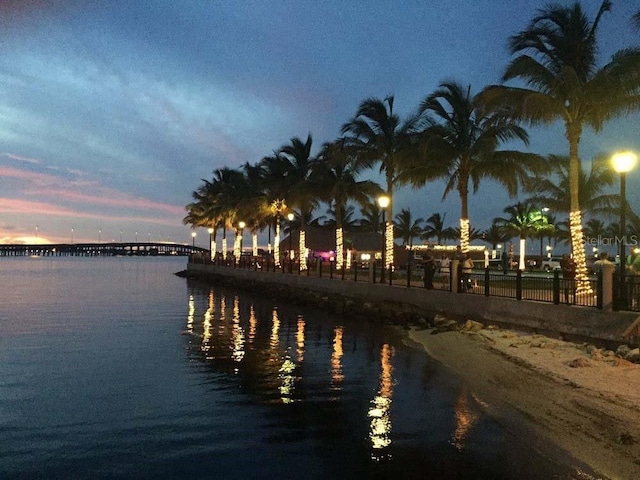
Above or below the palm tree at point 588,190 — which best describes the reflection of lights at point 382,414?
below

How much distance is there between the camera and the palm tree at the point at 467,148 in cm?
2997

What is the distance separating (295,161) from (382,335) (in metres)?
30.8

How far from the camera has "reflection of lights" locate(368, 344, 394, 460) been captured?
868cm

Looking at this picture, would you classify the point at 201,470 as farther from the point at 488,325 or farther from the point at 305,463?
the point at 488,325

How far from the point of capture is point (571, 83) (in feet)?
68.7

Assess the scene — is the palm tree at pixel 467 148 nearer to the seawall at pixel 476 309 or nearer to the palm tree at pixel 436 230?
the seawall at pixel 476 309

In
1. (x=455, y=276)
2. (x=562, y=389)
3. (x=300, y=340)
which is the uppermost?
(x=455, y=276)

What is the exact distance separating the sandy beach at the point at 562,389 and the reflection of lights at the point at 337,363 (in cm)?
262

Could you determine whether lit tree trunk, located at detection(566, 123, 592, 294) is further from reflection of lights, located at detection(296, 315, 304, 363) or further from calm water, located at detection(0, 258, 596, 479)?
reflection of lights, located at detection(296, 315, 304, 363)

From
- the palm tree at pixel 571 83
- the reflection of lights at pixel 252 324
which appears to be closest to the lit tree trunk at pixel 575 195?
the palm tree at pixel 571 83

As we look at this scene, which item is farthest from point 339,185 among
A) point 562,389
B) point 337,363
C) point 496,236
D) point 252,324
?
point 496,236

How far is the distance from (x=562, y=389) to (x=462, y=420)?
2.93 metres

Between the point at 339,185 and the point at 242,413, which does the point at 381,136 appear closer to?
the point at 339,185

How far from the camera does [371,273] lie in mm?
31422
